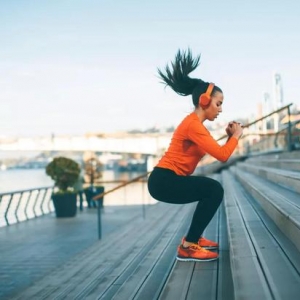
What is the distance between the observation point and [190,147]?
3.28m

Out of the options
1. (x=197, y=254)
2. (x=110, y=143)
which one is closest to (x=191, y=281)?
(x=197, y=254)

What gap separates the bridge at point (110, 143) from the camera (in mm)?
45938

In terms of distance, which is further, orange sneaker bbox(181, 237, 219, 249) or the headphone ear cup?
orange sneaker bbox(181, 237, 219, 249)

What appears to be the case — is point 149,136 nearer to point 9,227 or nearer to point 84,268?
point 9,227

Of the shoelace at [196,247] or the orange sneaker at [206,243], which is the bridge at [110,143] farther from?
the shoelace at [196,247]

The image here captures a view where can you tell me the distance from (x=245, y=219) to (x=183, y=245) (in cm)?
104

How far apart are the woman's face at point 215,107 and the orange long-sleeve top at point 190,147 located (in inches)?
5.0

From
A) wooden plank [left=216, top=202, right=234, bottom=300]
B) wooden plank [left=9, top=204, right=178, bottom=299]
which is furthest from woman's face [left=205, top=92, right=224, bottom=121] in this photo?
wooden plank [left=9, top=204, right=178, bottom=299]

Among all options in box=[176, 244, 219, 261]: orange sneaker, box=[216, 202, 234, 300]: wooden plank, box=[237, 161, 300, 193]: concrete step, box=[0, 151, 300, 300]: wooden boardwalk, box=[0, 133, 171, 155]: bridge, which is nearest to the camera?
box=[0, 151, 300, 300]: wooden boardwalk

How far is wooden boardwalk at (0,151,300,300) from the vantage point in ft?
7.77

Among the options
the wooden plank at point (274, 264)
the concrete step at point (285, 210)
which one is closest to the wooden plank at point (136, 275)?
the wooden plank at point (274, 264)

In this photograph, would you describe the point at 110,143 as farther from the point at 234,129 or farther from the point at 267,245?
the point at 267,245

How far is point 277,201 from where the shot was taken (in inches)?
159

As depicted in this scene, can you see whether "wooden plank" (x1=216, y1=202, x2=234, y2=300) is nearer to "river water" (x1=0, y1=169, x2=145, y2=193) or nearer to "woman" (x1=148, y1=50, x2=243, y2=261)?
"woman" (x1=148, y1=50, x2=243, y2=261)
